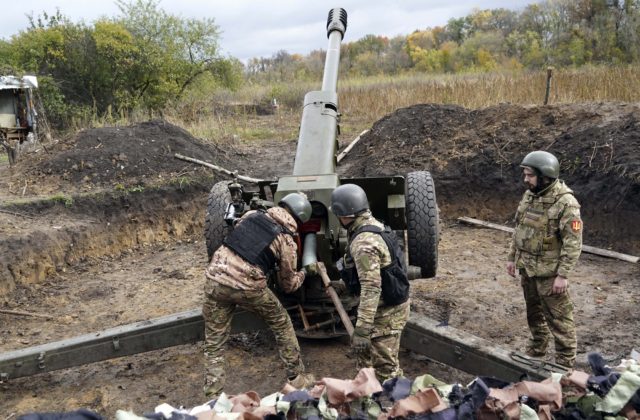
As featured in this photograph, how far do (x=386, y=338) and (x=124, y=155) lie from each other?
6719 mm

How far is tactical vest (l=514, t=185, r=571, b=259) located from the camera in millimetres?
3998

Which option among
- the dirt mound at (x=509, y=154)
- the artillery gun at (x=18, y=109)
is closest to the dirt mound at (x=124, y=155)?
the artillery gun at (x=18, y=109)

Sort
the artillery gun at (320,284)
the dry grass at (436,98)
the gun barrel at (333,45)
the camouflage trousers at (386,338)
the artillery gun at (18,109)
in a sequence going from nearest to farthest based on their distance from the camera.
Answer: the camouflage trousers at (386,338)
the artillery gun at (320,284)
the gun barrel at (333,45)
the artillery gun at (18,109)
the dry grass at (436,98)

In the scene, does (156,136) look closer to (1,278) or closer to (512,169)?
(1,278)

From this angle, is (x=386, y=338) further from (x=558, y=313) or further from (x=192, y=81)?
(x=192, y=81)

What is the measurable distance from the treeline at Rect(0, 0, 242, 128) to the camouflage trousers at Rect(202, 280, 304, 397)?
966 centimetres

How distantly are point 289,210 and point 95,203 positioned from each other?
4.95m

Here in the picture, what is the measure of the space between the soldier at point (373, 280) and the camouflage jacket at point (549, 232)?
1028 mm

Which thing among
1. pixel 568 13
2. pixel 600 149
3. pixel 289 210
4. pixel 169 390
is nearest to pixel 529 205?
pixel 289 210

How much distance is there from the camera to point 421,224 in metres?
5.00

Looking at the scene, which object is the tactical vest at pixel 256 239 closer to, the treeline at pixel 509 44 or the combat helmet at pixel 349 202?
the combat helmet at pixel 349 202

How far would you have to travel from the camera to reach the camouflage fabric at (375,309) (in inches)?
138

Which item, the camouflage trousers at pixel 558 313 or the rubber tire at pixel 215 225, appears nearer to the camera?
the camouflage trousers at pixel 558 313

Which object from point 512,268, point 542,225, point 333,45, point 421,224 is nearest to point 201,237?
point 333,45
